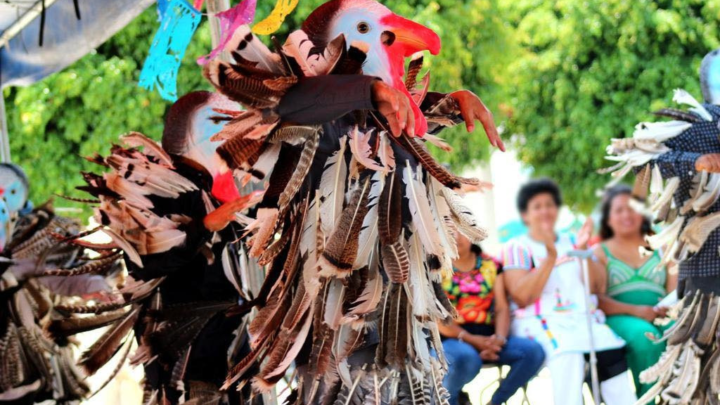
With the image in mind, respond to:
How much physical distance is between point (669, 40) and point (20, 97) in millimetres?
8426

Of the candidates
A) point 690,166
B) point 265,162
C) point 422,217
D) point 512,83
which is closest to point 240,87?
point 265,162

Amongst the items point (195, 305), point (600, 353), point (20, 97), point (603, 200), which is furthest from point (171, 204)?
point (20, 97)

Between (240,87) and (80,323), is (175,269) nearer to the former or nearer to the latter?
(80,323)

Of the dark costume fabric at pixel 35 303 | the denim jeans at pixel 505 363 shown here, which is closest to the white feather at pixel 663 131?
the denim jeans at pixel 505 363

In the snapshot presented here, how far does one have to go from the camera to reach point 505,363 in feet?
15.8

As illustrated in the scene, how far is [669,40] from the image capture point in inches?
478

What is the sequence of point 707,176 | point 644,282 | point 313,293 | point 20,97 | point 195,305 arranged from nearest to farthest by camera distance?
point 313,293, point 195,305, point 707,176, point 644,282, point 20,97

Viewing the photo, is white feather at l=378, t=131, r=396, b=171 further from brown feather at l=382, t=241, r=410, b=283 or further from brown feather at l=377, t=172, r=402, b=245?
brown feather at l=382, t=241, r=410, b=283

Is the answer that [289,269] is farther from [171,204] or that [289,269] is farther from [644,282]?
[644,282]

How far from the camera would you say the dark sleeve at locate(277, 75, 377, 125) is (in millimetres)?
2266

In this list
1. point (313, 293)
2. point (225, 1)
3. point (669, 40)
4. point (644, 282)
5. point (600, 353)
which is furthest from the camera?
point (669, 40)

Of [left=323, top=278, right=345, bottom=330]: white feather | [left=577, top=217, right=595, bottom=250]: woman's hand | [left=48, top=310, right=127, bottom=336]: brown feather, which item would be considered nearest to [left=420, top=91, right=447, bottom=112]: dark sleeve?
[left=323, top=278, right=345, bottom=330]: white feather

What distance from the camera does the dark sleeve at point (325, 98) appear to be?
7.43ft

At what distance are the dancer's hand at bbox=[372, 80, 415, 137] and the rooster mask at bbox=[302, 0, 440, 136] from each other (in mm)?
219
